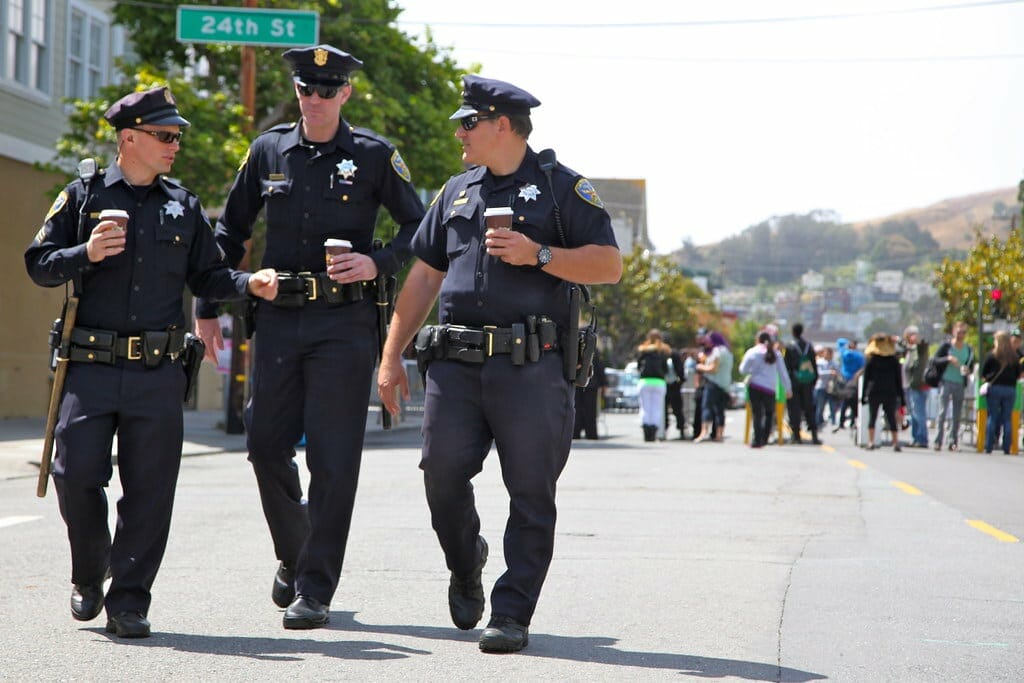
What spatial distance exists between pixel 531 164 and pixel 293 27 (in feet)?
43.3

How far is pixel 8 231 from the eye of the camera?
2419 centimetres

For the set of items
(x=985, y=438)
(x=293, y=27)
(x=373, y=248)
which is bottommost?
(x=985, y=438)

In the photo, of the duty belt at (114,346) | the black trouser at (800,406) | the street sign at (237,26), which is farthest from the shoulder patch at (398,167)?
the black trouser at (800,406)

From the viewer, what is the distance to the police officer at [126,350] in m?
5.64

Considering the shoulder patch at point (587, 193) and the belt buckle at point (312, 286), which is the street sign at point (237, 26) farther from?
the shoulder patch at point (587, 193)

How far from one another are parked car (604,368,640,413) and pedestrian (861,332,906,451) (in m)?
29.9

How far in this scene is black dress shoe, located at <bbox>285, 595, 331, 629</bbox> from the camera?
5.84 m

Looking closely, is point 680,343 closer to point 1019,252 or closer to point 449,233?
point 1019,252

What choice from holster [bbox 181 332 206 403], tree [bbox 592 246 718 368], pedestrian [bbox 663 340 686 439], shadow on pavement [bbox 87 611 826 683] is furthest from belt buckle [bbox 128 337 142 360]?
tree [bbox 592 246 718 368]

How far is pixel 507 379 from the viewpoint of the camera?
220 inches

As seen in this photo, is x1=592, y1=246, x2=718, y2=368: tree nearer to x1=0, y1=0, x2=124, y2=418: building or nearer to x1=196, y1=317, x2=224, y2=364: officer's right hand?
x1=0, y1=0, x2=124, y2=418: building

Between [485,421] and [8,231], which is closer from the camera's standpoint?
[485,421]

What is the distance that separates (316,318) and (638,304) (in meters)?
69.2

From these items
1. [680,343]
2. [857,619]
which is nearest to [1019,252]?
[857,619]
